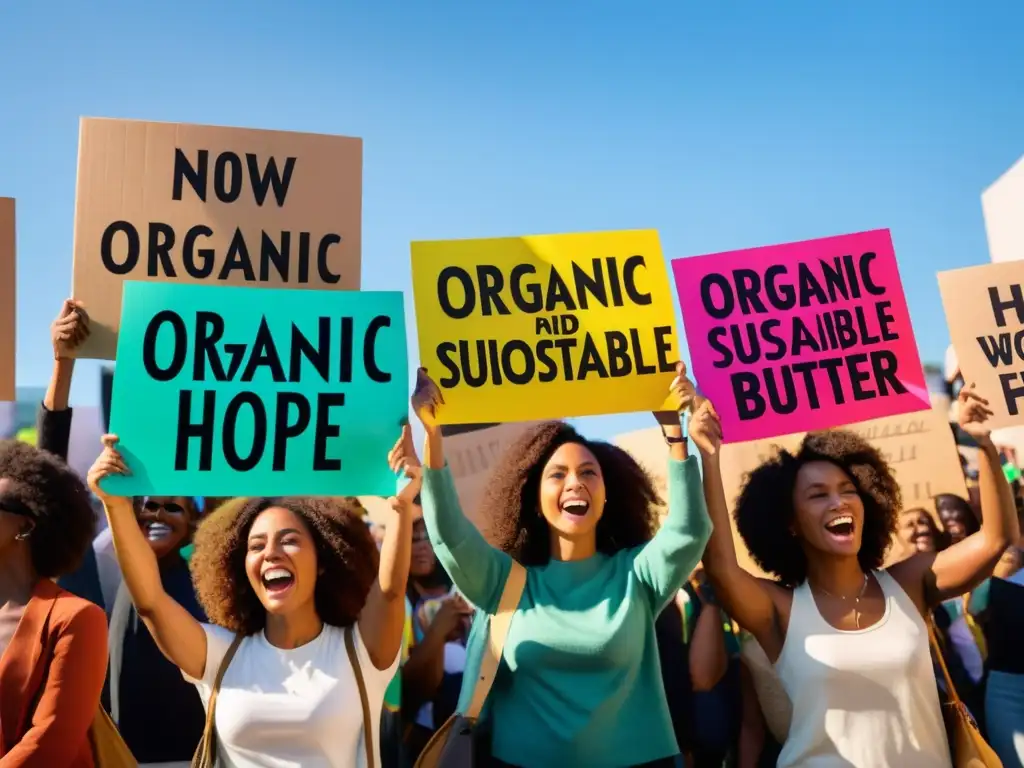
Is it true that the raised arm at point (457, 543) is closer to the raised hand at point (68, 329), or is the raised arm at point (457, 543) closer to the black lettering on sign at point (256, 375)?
the black lettering on sign at point (256, 375)

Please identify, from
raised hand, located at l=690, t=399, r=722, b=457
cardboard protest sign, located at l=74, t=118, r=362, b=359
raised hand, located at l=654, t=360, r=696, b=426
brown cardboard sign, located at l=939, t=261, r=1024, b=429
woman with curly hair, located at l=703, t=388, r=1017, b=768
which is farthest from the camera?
brown cardboard sign, located at l=939, t=261, r=1024, b=429

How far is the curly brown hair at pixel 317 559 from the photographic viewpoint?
11.0 ft

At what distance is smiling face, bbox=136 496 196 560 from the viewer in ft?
14.3

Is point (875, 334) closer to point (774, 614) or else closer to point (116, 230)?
point (774, 614)

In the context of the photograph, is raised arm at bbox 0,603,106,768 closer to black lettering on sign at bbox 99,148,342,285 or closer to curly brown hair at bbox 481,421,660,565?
curly brown hair at bbox 481,421,660,565

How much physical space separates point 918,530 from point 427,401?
132 inches

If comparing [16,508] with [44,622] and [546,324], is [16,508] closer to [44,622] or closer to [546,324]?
[44,622]

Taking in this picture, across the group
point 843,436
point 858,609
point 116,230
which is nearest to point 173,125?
point 116,230

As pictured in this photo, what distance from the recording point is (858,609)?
3588 millimetres

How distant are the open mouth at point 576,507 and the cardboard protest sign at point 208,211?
5.07ft

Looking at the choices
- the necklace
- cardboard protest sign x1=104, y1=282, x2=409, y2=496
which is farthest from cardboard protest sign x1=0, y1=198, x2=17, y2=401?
the necklace

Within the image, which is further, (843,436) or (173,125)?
(173,125)

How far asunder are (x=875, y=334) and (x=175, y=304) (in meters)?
2.91

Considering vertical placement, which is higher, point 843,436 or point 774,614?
point 843,436
